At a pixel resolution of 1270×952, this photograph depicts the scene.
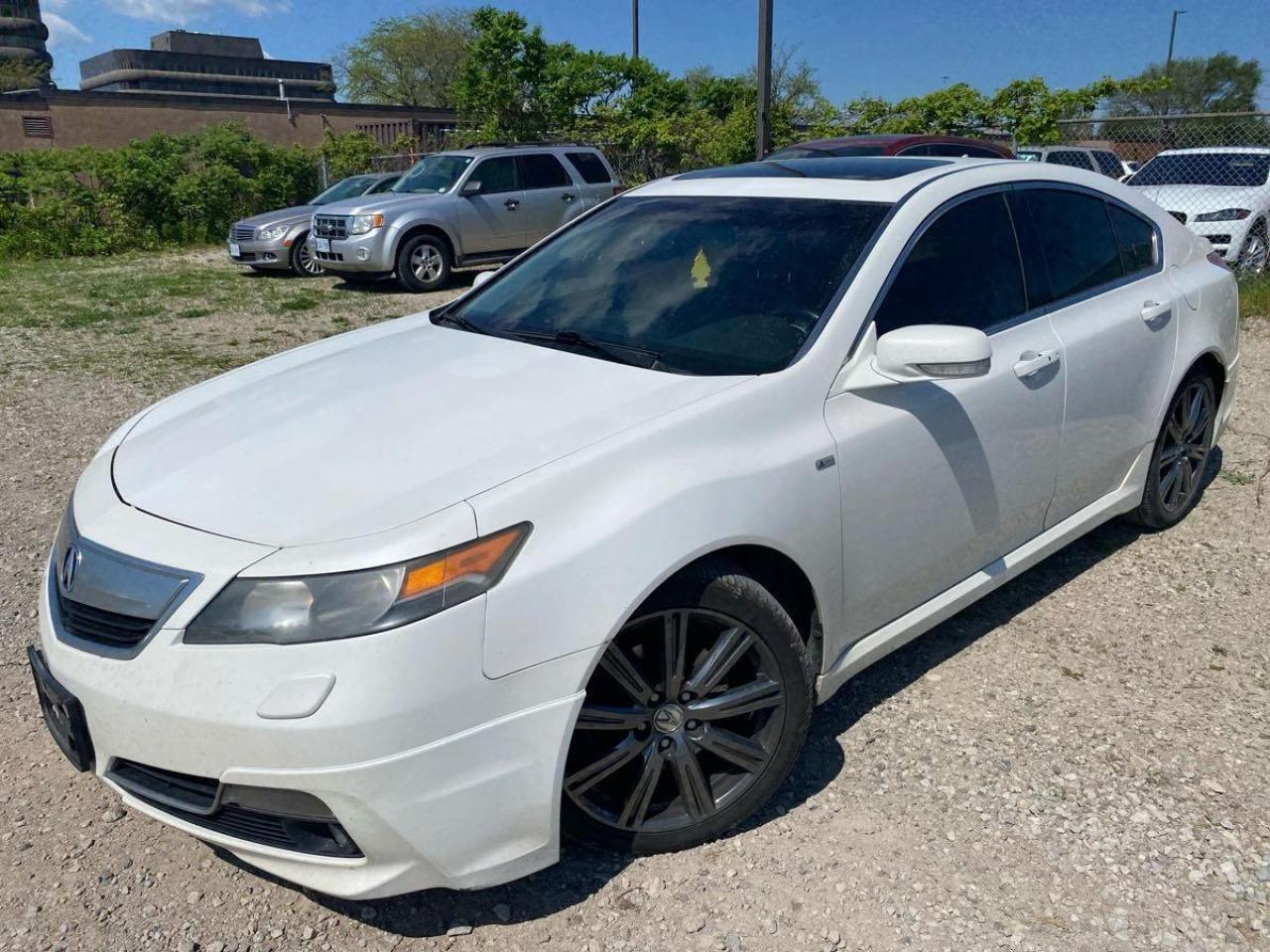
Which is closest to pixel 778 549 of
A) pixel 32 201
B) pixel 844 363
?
pixel 844 363

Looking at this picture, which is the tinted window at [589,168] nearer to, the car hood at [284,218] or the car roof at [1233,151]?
the car hood at [284,218]

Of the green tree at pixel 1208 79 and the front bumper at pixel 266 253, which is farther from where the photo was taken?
the green tree at pixel 1208 79

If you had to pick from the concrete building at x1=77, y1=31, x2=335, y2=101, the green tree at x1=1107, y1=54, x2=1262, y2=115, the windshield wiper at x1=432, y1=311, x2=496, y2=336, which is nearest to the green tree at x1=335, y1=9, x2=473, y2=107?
the concrete building at x1=77, y1=31, x2=335, y2=101

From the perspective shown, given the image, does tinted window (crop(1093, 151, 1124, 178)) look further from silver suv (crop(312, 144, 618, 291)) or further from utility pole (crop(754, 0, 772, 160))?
silver suv (crop(312, 144, 618, 291))

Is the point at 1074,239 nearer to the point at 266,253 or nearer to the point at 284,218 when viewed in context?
the point at 266,253

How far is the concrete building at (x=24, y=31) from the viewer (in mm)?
71188

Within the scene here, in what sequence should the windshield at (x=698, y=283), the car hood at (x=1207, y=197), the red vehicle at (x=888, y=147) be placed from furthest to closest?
the car hood at (x=1207, y=197)
the red vehicle at (x=888, y=147)
the windshield at (x=698, y=283)

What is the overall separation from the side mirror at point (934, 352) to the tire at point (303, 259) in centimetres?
1378

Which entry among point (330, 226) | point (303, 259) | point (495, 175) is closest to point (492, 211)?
point (495, 175)

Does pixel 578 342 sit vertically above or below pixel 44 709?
above

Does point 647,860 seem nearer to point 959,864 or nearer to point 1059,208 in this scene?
point 959,864

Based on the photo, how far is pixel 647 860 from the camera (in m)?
2.71

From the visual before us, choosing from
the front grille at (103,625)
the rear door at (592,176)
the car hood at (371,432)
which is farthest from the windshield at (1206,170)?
the front grille at (103,625)

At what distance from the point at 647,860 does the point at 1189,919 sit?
131cm
